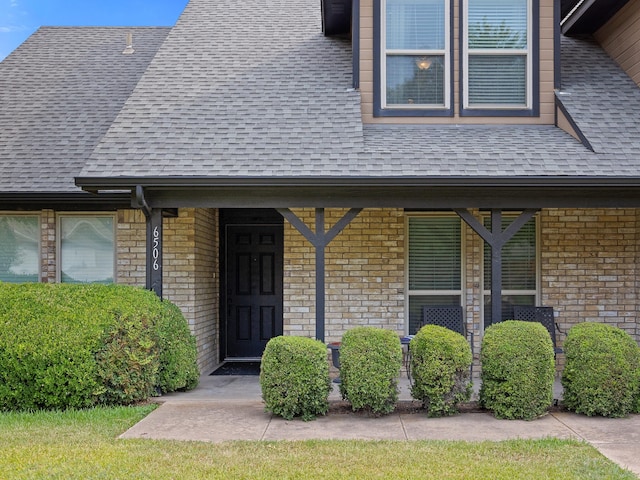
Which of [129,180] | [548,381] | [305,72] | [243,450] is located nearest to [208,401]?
[243,450]

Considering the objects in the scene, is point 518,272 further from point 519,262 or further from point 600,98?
point 600,98

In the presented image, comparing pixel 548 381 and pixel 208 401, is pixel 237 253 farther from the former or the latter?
pixel 548 381

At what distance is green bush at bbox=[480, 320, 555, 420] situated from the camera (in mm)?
6398

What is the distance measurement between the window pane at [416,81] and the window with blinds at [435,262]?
1580 millimetres

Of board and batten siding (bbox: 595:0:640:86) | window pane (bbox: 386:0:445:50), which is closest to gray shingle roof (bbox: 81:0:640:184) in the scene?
board and batten siding (bbox: 595:0:640:86)

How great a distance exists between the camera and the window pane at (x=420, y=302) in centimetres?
895

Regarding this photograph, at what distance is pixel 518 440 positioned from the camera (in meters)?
5.63

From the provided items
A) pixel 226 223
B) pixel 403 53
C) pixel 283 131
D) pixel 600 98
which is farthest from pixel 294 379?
pixel 600 98

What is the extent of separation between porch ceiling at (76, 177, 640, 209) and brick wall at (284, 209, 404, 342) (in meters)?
1.39

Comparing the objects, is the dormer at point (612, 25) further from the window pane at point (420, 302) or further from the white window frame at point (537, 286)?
the window pane at point (420, 302)

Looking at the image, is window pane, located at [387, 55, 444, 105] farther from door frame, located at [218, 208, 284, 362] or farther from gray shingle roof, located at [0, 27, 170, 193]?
gray shingle roof, located at [0, 27, 170, 193]

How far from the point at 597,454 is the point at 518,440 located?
639mm

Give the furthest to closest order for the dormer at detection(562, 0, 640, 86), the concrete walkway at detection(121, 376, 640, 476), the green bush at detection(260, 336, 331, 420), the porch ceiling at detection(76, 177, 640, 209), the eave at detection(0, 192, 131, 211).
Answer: the dormer at detection(562, 0, 640, 86) → the eave at detection(0, 192, 131, 211) → the porch ceiling at detection(76, 177, 640, 209) → the green bush at detection(260, 336, 331, 420) → the concrete walkway at detection(121, 376, 640, 476)

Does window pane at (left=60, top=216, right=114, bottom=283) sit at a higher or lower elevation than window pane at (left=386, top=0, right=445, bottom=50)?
lower
